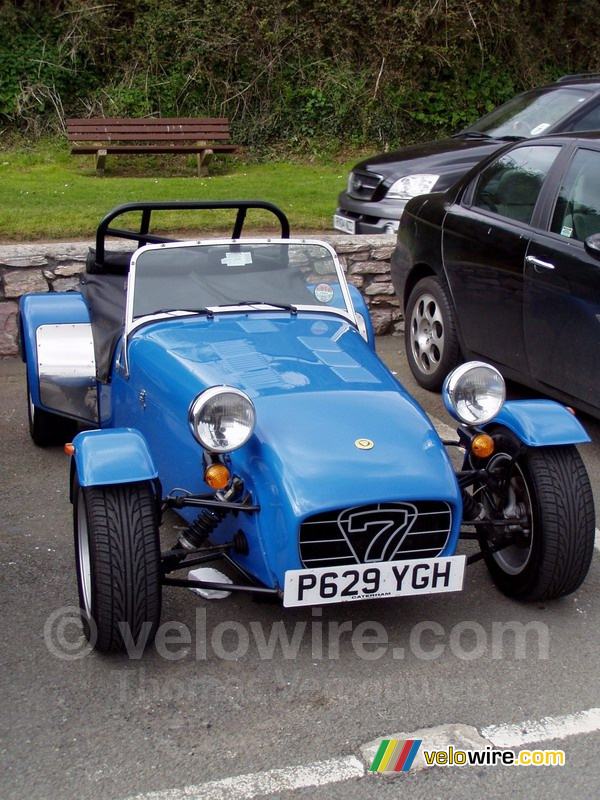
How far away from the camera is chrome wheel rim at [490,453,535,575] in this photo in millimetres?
4191

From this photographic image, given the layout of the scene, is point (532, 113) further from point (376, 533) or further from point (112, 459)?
point (112, 459)

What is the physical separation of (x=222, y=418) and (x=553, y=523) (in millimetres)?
1375

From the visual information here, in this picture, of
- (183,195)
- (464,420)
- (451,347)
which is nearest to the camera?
(464,420)

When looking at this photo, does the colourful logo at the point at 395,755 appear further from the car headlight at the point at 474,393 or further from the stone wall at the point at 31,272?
the stone wall at the point at 31,272

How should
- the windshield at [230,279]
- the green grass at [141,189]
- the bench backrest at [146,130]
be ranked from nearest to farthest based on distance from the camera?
the windshield at [230,279] < the green grass at [141,189] < the bench backrest at [146,130]

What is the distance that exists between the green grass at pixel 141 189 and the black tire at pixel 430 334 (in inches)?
106

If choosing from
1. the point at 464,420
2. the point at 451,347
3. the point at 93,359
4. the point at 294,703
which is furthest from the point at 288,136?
the point at 294,703

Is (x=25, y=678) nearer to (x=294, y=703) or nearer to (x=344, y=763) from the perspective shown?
(x=294, y=703)

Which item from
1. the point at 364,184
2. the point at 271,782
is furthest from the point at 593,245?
the point at 364,184

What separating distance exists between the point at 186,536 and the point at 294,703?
78 centimetres

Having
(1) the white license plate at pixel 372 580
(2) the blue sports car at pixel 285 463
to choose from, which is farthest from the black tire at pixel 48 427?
(1) the white license plate at pixel 372 580

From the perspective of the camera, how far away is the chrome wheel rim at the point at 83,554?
12.7 feet

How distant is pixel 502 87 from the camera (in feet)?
53.9

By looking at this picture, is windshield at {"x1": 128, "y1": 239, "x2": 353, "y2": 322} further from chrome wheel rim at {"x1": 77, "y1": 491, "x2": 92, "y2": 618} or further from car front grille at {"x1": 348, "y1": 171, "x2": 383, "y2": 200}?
car front grille at {"x1": 348, "y1": 171, "x2": 383, "y2": 200}
